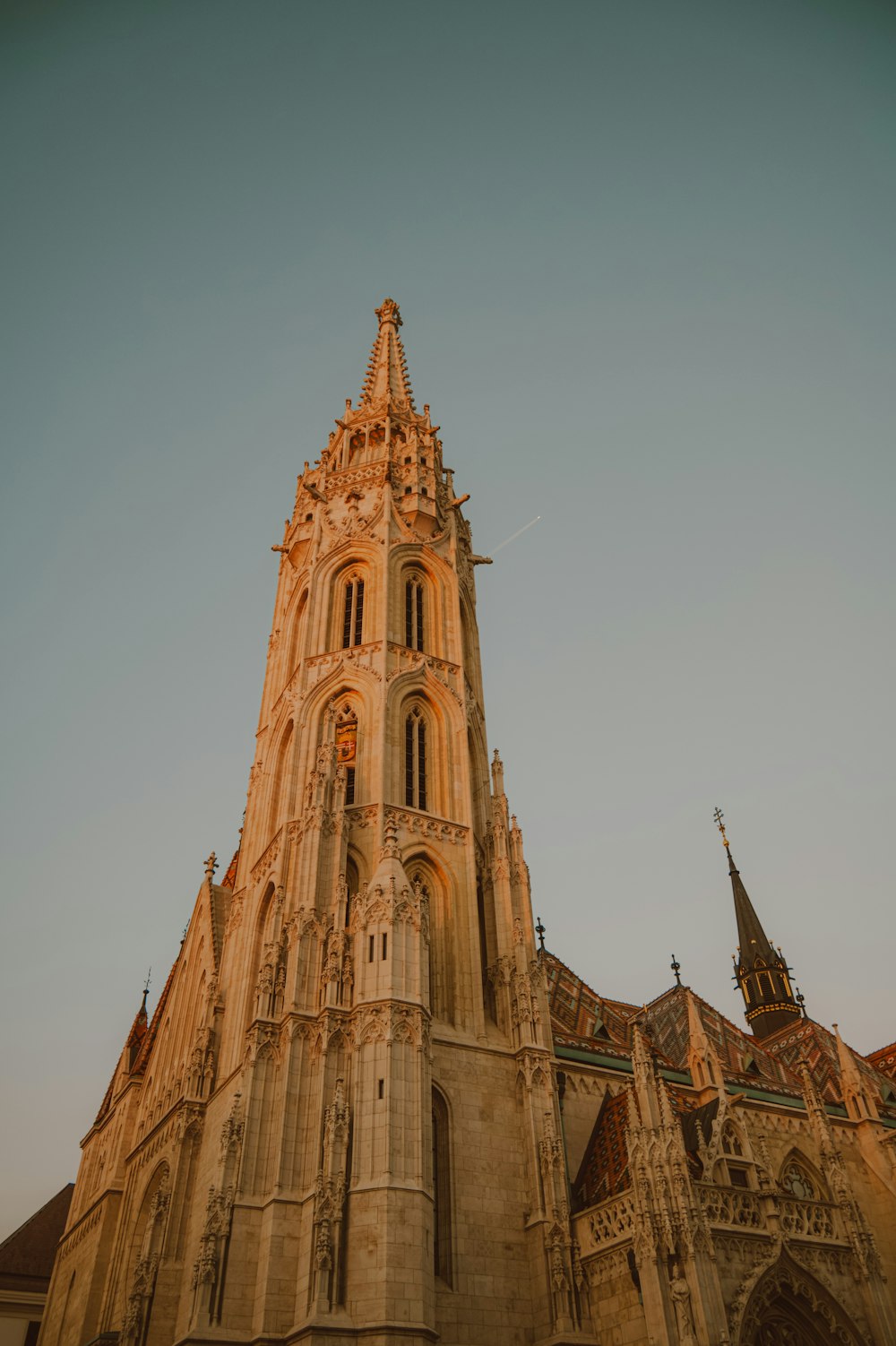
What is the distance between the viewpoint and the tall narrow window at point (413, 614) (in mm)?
33756

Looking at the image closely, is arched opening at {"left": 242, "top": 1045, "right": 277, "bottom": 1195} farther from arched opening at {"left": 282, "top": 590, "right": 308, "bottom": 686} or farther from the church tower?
arched opening at {"left": 282, "top": 590, "right": 308, "bottom": 686}

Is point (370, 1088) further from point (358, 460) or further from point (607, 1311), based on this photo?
point (358, 460)

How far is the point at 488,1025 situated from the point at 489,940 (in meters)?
2.44

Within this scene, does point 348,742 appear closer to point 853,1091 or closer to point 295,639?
point 295,639

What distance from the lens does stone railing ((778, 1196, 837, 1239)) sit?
22625mm

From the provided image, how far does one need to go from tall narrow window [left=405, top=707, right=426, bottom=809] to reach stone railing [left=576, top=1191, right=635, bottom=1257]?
36.5 feet

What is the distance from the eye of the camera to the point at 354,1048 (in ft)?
73.2

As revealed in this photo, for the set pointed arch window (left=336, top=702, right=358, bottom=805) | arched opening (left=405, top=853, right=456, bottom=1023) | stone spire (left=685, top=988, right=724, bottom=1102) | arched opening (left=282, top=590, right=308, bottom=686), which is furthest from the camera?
arched opening (left=282, top=590, right=308, bottom=686)

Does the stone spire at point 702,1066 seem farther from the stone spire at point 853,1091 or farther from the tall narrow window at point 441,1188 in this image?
the tall narrow window at point 441,1188

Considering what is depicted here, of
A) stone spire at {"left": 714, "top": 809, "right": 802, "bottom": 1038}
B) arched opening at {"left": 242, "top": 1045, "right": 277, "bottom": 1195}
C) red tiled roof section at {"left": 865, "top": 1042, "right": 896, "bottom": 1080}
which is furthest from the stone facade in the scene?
stone spire at {"left": 714, "top": 809, "right": 802, "bottom": 1038}

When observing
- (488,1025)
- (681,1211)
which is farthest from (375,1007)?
(681,1211)

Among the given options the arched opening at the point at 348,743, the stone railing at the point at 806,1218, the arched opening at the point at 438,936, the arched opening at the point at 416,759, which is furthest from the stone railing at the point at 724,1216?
the arched opening at the point at 348,743

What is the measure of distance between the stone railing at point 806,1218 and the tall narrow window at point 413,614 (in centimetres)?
1841

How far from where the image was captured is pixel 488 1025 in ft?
85.3
